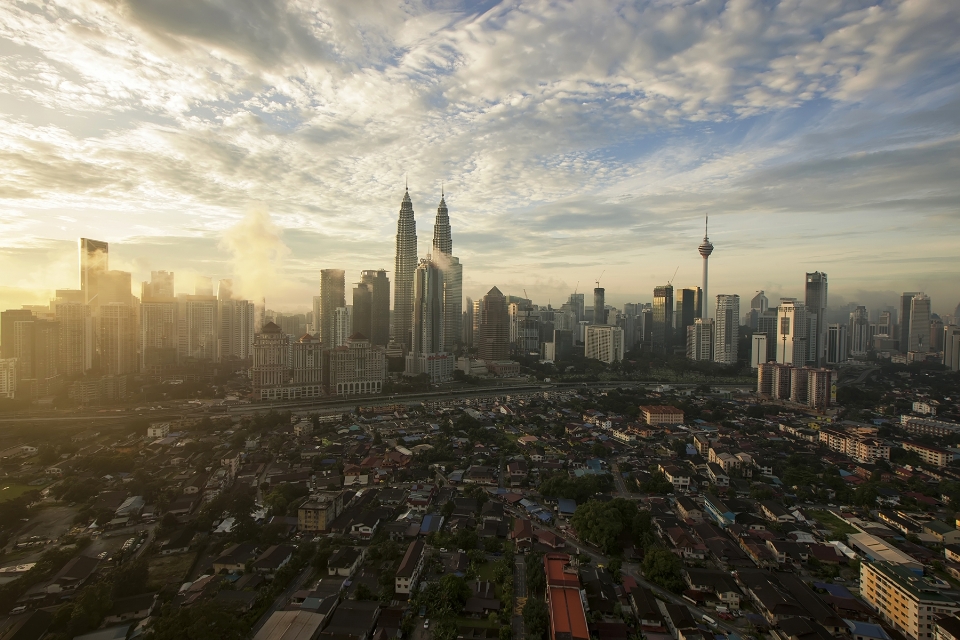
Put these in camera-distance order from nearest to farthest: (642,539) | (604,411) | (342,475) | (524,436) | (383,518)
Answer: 1. (642,539)
2. (383,518)
3. (342,475)
4. (524,436)
5. (604,411)

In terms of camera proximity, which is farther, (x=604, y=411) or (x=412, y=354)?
(x=412, y=354)

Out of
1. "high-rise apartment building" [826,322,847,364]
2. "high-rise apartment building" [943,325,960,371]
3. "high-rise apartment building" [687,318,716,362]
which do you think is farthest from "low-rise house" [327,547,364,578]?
"high-rise apartment building" [943,325,960,371]

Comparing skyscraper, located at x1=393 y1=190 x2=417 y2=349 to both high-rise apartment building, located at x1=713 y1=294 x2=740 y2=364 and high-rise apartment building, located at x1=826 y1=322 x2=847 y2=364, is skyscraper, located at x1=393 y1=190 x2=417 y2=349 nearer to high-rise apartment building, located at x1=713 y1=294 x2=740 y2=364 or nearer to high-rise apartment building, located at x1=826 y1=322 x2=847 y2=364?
high-rise apartment building, located at x1=713 y1=294 x2=740 y2=364

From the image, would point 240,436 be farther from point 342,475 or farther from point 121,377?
point 121,377

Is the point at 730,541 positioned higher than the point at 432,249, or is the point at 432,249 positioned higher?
the point at 432,249

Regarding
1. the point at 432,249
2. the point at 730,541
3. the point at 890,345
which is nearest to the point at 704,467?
the point at 730,541

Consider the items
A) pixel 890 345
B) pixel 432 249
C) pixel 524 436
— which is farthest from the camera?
pixel 890 345

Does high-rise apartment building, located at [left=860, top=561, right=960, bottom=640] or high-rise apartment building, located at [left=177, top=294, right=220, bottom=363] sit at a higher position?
high-rise apartment building, located at [left=177, top=294, right=220, bottom=363]

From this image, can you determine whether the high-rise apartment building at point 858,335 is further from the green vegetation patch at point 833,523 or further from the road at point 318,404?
the green vegetation patch at point 833,523
